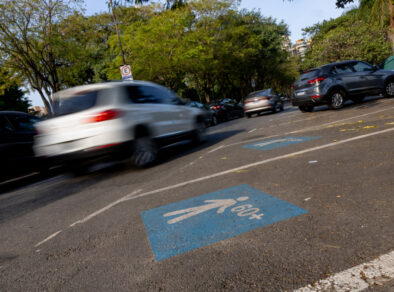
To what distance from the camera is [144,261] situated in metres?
2.53

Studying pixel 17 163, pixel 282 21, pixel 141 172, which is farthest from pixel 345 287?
pixel 282 21

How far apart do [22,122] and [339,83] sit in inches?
420

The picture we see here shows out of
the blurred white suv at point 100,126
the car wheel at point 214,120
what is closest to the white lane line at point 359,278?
the blurred white suv at point 100,126

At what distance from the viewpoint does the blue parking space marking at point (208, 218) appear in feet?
8.97

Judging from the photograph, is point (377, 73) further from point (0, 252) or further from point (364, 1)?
point (0, 252)

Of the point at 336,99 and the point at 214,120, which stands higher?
the point at 336,99

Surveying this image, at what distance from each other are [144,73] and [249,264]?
23.7m

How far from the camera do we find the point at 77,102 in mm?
5953

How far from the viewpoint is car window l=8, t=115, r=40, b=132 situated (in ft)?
25.2

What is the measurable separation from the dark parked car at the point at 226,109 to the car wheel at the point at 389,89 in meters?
9.03

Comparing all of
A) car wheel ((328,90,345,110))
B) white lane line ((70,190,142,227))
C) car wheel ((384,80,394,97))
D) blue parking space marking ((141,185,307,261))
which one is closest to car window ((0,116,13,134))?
white lane line ((70,190,142,227))

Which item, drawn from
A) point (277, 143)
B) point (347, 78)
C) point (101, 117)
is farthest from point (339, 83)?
point (101, 117)

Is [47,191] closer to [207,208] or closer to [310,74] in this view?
[207,208]

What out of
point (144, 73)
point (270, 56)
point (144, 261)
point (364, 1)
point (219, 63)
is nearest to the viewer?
point (144, 261)
